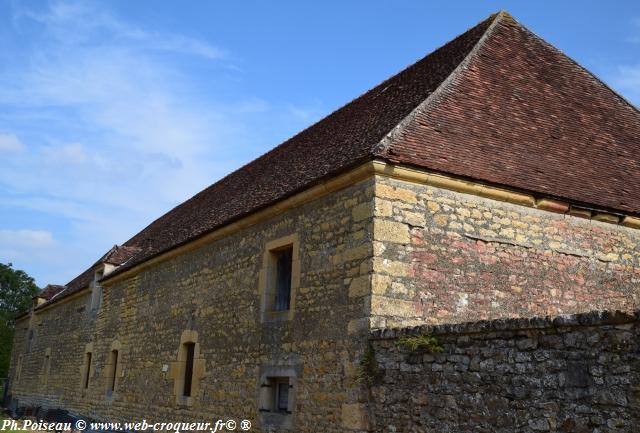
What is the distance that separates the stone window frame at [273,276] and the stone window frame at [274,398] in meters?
0.73

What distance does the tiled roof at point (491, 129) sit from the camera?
811 cm

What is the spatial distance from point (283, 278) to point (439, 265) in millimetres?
2735

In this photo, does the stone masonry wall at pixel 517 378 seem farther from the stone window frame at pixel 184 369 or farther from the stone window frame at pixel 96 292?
the stone window frame at pixel 96 292

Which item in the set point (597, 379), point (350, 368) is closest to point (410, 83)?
point (350, 368)

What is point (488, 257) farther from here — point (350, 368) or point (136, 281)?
point (136, 281)

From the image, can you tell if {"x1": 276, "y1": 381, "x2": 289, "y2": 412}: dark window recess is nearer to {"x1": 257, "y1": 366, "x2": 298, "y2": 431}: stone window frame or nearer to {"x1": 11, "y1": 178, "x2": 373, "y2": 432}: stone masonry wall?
{"x1": 257, "y1": 366, "x2": 298, "y2": 431}: stone window frame

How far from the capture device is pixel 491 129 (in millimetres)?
8922

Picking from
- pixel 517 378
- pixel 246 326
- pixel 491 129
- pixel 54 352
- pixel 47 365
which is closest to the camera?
pixel 517 378

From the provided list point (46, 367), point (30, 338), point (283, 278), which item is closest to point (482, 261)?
point (283, 278)

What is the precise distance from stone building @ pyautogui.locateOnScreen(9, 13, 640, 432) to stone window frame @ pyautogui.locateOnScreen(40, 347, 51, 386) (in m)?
13.4

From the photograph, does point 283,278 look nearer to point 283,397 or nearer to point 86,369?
point 283,397

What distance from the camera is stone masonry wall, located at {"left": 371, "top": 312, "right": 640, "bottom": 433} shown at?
4.38m

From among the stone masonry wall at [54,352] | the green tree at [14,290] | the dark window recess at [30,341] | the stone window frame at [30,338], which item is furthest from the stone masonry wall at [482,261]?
the green tree at [14,290]

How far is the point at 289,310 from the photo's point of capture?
8.60 meters
